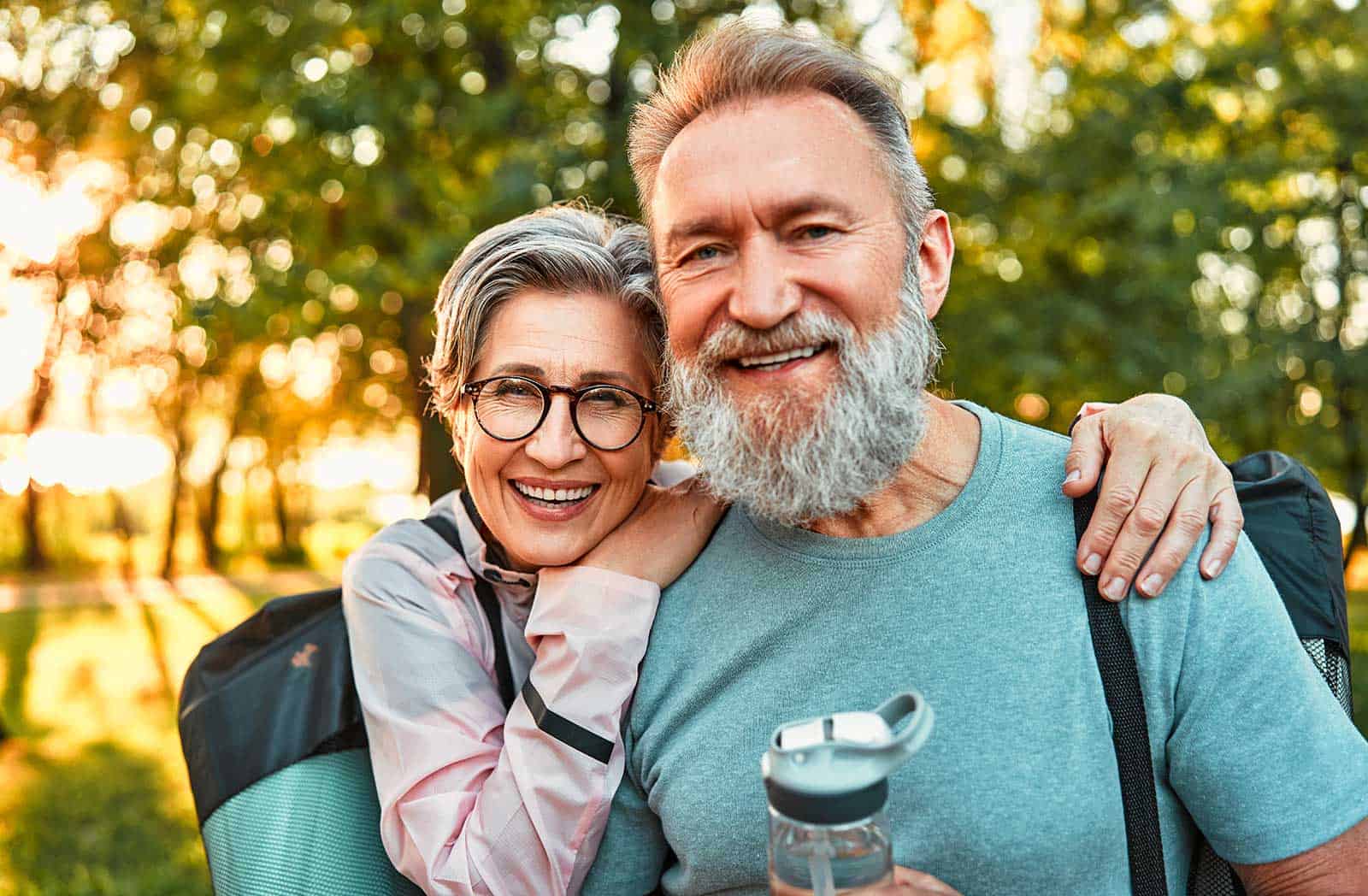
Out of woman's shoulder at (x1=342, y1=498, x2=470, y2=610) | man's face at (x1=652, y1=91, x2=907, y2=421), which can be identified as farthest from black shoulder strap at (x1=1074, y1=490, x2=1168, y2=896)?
woman's shoulder at (x1=342, y1=498, x2=470, y2=610)

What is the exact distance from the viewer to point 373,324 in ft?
28.3

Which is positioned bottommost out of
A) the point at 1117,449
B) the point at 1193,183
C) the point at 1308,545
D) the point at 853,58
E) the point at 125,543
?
the point at 125,543

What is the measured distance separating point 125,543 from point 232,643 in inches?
898

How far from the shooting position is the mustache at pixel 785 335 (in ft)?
6.37

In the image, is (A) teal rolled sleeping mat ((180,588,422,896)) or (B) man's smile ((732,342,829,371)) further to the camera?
(A) teal rolled sleeping mat ((180,588,422,896))

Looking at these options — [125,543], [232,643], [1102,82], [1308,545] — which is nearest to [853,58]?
[1308,545]

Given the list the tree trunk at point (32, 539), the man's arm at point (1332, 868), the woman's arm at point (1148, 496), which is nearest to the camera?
the man's arm at point (1332, 868)

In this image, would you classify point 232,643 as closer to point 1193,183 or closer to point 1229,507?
point 1229,507

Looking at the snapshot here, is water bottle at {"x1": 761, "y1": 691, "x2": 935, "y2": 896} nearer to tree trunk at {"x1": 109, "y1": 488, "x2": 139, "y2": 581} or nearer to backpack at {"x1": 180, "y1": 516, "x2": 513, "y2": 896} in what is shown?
backpack at {"x1": 180, "y1": 516, "x2": 513, "y2": 896}

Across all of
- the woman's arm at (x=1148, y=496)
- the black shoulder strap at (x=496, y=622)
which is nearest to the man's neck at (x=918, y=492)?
the woman's arm at (x=1148, y=496)

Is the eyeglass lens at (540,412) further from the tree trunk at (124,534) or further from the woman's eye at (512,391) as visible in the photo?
the tree trunk at (124,534)

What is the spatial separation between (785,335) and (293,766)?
141 cm

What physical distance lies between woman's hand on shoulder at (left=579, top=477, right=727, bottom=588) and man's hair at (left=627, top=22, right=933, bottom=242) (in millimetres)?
667

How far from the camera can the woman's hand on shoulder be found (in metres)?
2.27
